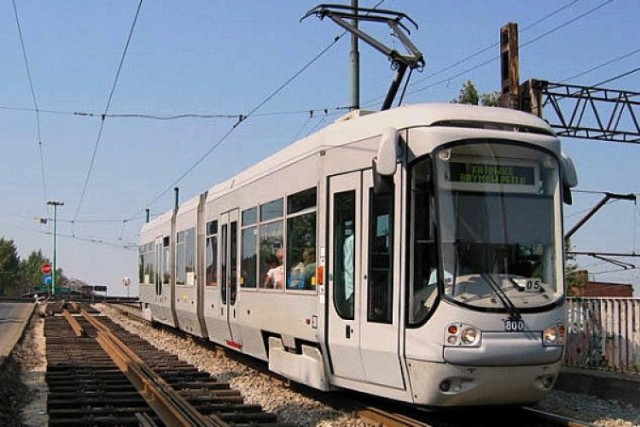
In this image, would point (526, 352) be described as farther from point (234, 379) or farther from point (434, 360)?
point (234, 379)

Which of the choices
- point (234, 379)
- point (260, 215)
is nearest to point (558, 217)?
point (260, 215)

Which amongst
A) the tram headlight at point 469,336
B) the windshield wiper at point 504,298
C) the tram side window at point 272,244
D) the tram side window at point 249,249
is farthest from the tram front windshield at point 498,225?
the tram side window at point 249,249

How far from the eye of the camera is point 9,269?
13512cm

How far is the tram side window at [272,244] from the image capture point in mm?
11164

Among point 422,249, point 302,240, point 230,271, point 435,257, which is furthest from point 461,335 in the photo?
point 230,271

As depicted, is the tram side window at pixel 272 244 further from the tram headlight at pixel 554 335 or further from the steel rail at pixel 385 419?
the tram headlight at pixel 554 335

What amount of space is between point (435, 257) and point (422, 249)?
6.6 inches

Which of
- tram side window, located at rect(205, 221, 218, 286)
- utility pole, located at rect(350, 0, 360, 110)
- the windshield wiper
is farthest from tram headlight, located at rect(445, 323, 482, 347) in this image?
utility pole, located at rect(350, 0, 360, 110)

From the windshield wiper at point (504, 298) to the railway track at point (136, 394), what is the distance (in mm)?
2842

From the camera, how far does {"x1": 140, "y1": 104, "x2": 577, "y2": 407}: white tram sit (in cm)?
784

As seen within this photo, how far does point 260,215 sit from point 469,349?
5.31 m

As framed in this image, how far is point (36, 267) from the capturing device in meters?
171

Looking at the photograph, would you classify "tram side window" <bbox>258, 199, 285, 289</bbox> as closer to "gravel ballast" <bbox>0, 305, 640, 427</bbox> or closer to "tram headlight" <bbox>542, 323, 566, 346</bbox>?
"gravel ballast" <bbox>0, 305, 640, 427</bbox>

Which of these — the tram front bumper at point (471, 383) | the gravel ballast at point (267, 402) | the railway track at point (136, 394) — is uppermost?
the tram front bumper at point (471, 383)
